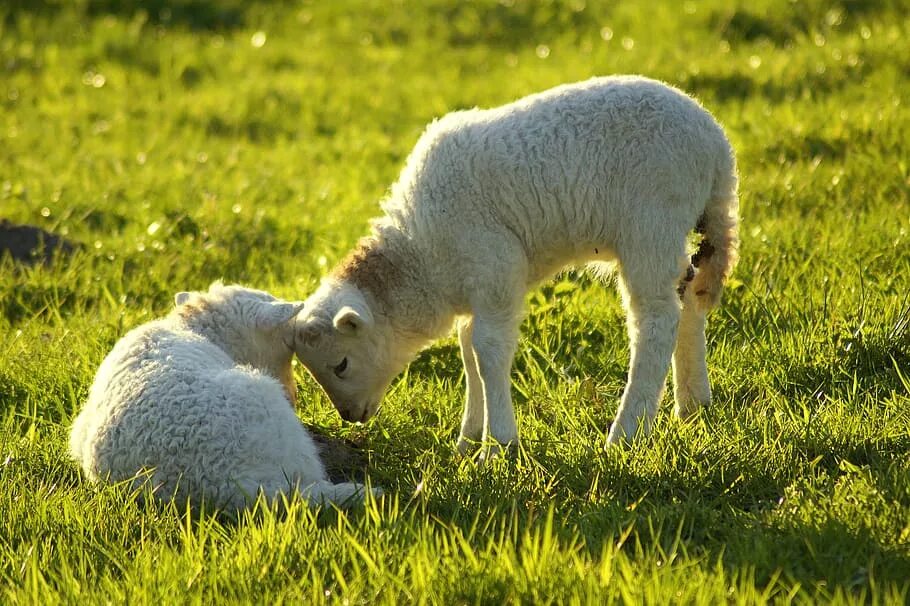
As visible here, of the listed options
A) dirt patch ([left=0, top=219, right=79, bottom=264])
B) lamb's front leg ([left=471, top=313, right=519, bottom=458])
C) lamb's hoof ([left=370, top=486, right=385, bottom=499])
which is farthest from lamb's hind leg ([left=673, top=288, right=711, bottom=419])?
dirt patch ([left=0, top=219, right=79, bottom=264])

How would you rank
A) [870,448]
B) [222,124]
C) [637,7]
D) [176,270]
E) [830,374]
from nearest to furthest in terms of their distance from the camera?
1. [870,448]
2. [830,374]
3. [176,270]
4. [222,124]
5. [637,7]

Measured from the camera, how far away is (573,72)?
417 inches

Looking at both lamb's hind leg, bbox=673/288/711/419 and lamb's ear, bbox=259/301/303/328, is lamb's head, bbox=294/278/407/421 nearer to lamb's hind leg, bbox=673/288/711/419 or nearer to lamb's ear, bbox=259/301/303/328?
lamb's ear, bbox=259/301/303/328

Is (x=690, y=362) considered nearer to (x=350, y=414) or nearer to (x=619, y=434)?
(x=619, y=434)

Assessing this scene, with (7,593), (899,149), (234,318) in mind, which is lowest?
(7,593)

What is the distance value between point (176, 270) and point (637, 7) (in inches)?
262

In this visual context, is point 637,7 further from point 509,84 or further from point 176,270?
point 176,270

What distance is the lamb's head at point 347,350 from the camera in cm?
539

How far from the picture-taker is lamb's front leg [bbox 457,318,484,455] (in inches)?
209

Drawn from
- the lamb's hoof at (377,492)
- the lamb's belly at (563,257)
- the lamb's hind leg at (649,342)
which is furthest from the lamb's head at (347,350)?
the lamb's hind leg at (649,342)

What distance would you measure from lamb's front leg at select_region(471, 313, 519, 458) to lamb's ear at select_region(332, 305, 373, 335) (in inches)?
19.4

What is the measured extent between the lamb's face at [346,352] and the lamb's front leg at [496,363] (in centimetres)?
53

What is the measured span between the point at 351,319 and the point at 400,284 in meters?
0.31

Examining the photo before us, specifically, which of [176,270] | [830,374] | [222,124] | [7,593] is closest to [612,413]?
[830,374]
